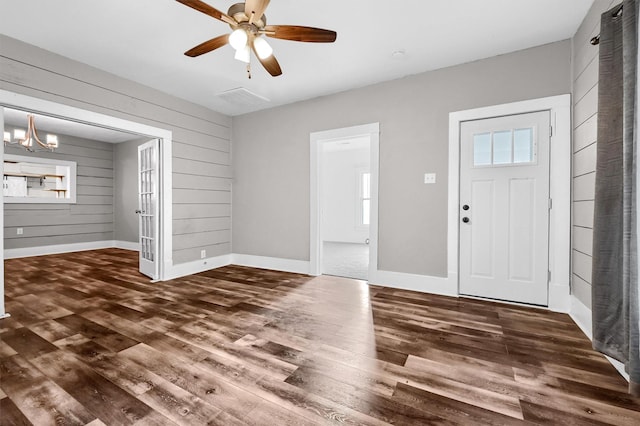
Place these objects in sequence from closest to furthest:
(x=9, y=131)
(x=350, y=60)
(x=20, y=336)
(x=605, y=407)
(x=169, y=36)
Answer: (x=605, y=407) → (x=20, y=336) → (x=169, y=36) → (x=350, y=60) → (x=9, y=131)

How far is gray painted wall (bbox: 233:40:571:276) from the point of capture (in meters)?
3.10

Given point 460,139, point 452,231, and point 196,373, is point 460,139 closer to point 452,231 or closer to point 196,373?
point 452,231

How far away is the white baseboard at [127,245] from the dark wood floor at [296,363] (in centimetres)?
378

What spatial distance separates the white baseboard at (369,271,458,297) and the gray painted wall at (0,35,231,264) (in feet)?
9.11

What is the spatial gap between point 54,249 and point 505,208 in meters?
8.42

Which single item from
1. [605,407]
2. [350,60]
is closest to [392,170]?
[350,60]

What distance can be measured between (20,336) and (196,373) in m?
1.65

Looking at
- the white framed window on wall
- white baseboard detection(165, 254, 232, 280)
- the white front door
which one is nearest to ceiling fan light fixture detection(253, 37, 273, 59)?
the white front door

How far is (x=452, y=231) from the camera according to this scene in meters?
3.35

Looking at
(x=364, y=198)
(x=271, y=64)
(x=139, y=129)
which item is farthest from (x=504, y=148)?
(x=364, y=198)

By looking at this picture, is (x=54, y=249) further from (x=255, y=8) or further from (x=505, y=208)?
(x=505, y=208)

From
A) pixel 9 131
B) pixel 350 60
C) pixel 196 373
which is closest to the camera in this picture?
pixel 196 373

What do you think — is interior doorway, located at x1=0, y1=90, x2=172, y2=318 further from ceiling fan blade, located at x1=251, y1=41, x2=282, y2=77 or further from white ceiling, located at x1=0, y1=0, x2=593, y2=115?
ceiling fan blade, located at x1=251, y1=41, x2=282, y2=77

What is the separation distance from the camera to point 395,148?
3707 mm
